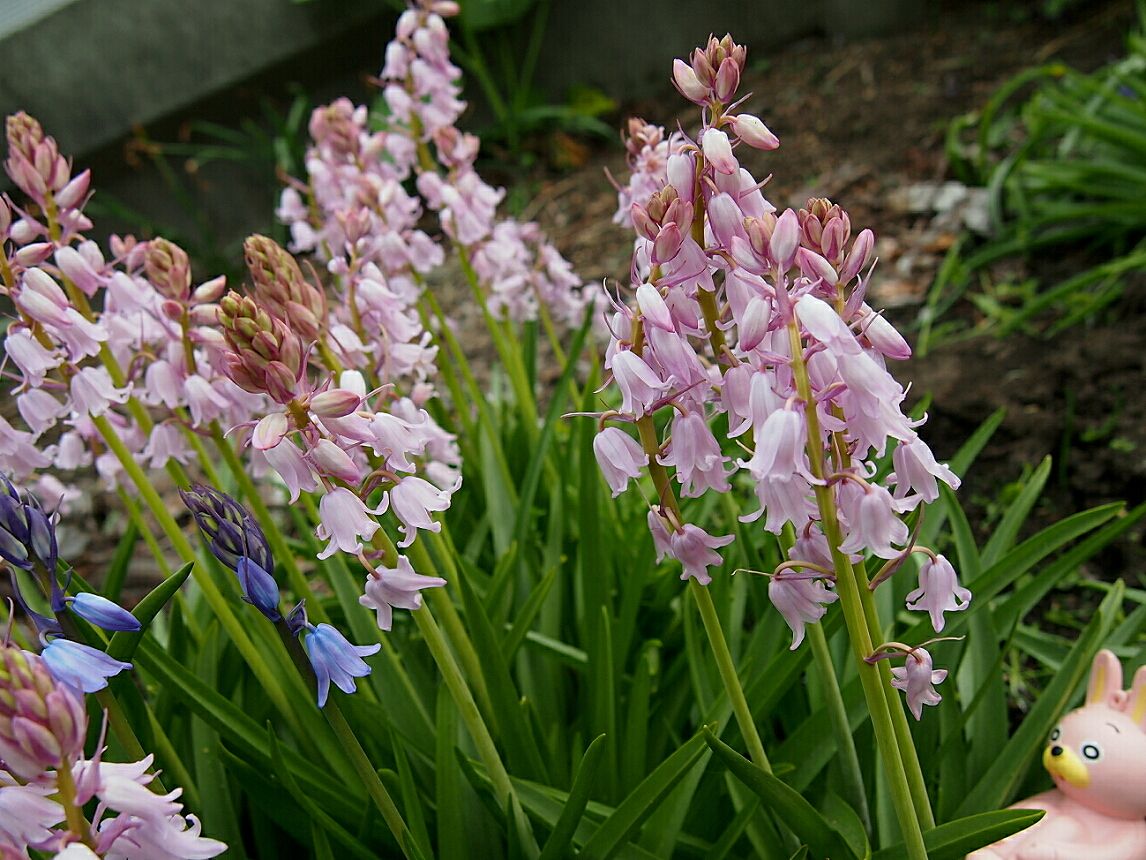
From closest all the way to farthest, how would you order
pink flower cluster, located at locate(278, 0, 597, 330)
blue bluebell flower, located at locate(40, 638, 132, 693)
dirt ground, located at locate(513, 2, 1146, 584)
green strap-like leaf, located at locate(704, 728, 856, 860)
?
blue bluebell flower, located at locate(40, 638, 132, 693)
green strap-like leaf, located at locate(704, 728, 856, 860)
pink flower cluster, located at locate(278, 0, 597, 330)
dirt ground, located at locate(513, 2, 1146, 584)

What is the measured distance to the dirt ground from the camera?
10.7ft

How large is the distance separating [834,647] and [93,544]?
3.52m

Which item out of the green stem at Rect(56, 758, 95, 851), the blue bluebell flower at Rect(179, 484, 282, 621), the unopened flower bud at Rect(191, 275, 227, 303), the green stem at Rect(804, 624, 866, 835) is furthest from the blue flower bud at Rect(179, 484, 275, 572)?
the green stem at Rect(804, 624, 866, 835)

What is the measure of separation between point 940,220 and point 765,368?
13.5 ft

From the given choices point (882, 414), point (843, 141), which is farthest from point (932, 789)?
point (843, 141)

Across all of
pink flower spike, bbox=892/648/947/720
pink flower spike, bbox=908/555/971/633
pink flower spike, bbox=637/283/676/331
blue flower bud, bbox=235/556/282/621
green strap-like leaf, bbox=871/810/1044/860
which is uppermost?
pink flower spike, bbox=637/283/676/331

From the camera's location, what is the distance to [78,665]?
110 centimetres

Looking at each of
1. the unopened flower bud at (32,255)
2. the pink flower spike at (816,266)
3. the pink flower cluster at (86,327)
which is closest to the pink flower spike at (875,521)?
the pink flower spike at (816,266)

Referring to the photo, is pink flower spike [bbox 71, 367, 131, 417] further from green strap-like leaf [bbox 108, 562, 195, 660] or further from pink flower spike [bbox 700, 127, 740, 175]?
pink flower spike [bbox 700, 127, 740, 175]

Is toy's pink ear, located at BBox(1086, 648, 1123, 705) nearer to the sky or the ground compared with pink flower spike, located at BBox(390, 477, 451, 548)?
nearer to the ground

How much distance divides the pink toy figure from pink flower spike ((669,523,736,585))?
0.74 metres

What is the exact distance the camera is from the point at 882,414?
1.15 metres

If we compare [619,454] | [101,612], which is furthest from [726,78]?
[101,612]

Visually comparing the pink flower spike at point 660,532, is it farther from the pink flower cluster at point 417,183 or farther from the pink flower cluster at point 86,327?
the pink flower cluster at point 417,183
